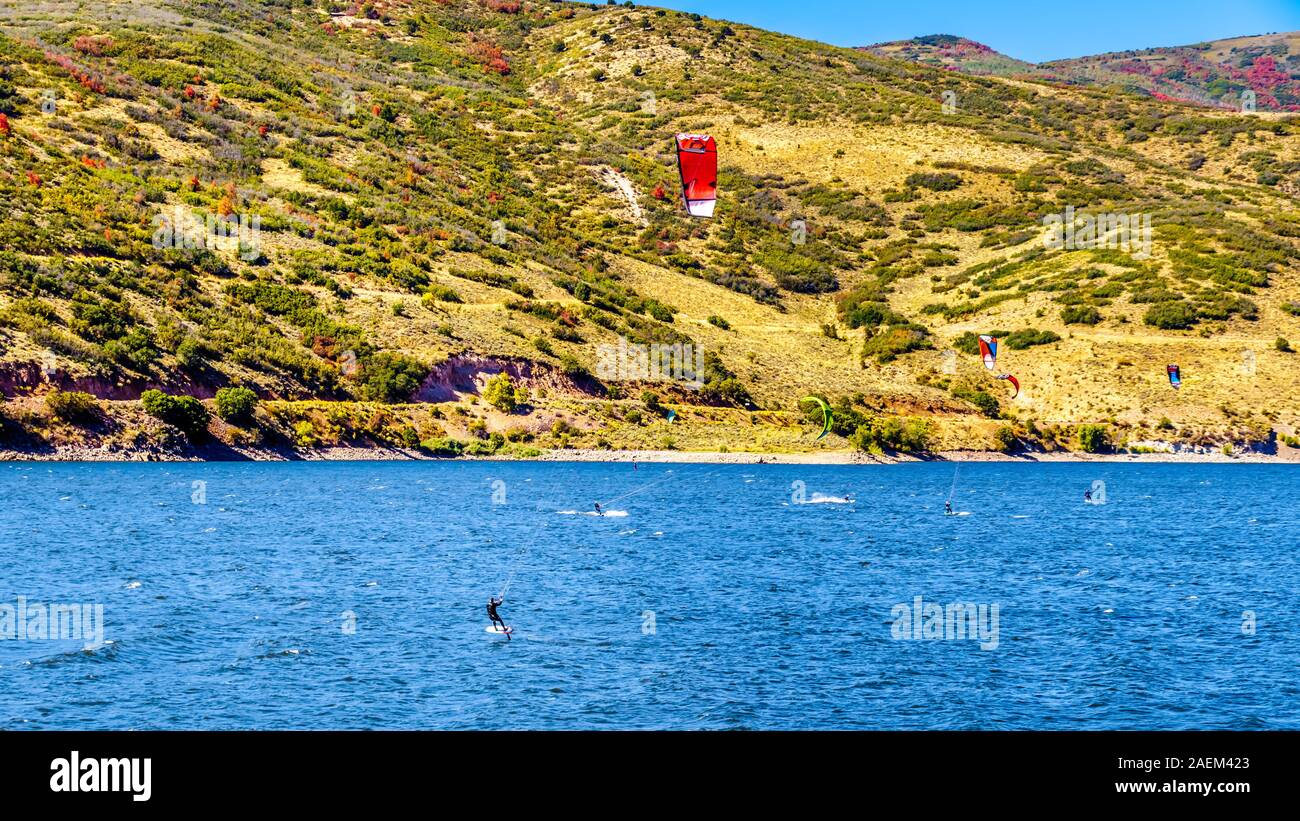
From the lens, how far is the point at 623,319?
95.1 m

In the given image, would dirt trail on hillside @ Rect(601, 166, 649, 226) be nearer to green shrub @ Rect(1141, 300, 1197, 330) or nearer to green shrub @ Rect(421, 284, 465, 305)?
green shrub @ Rect(421, 284, 465, 305)

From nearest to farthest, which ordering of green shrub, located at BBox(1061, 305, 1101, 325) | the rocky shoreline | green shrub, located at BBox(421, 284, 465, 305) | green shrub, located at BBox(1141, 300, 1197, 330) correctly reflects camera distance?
the rocky shoreline < green shrub, located at BBox(421, 284, 465, 305) < green shrub, located at BBox(1141, 300, 1197, 330) < green shrub, located at BBox(1061, 305, 1101, 325)

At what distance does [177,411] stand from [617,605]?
136ft

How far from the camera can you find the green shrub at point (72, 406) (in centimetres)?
6266

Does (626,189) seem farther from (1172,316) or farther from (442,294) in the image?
(1172,316)

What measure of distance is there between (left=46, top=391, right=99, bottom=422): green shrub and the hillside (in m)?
0.22

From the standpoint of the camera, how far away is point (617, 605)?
32125 mm

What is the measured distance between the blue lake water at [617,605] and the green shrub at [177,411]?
414 cm

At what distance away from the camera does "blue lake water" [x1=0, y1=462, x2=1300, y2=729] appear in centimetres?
2181

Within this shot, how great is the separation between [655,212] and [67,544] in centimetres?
9107

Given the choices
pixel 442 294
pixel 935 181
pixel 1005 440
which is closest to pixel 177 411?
pixel 442 294

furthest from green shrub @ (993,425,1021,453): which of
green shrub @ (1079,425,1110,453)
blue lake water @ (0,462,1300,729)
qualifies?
blue lake water @ (0,462,1300,729)

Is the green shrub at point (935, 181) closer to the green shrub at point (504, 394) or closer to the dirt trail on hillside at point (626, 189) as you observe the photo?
the dirt trail on hillside at point (626, 189)

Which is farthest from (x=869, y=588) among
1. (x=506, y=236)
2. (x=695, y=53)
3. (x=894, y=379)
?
(x=695, y=53)
